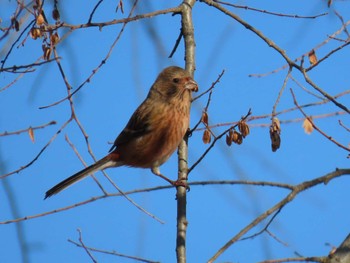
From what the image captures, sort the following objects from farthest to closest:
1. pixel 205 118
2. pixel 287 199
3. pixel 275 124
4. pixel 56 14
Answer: pixel 205 118 → pixel 56 14 → pixel 275 124 → pixel 287 199

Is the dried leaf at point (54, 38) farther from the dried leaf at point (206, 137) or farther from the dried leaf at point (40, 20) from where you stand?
the dried leaf at point (206, 137)

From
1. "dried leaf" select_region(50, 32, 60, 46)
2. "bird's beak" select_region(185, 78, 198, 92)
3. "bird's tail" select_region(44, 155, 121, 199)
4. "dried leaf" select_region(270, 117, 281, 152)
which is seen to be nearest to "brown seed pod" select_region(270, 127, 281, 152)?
"dried leaf" select_region(270, 117, 281, 152)

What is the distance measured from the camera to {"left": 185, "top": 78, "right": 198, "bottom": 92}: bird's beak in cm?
502

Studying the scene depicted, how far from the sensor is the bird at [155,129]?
5.17 meters

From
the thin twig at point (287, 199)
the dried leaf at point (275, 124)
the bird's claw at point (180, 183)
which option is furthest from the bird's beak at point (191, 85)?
the thin twig at point (287, 199)

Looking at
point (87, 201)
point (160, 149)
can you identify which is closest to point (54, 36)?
point (87, 201)

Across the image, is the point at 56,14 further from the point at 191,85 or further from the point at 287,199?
the point at 287,199

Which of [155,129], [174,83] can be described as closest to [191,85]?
[174,83]

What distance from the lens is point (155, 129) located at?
5426 mm

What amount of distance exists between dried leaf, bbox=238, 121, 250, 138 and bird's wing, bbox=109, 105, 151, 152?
1.43 m

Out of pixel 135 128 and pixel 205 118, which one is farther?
pixel 135 128

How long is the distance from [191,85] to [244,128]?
970mm

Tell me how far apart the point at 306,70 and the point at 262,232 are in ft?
3.75

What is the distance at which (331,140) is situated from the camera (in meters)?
3.44
